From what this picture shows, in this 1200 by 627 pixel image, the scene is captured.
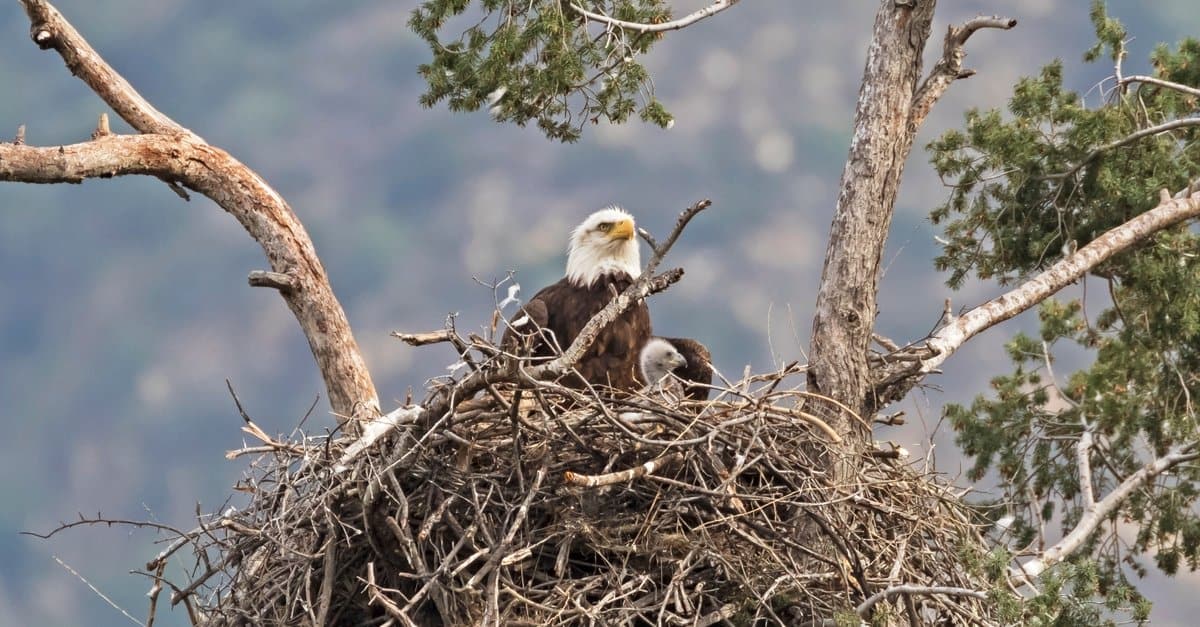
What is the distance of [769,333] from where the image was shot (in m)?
6.84

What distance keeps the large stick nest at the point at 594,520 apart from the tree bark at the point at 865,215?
25cm

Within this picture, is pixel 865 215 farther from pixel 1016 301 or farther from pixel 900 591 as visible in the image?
pixel 900 591

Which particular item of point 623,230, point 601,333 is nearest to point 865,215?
point 601,333

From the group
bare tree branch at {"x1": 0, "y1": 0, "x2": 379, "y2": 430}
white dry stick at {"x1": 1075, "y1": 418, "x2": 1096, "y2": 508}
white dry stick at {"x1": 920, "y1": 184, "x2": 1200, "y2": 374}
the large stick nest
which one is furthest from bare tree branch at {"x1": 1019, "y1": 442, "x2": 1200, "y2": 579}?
bare tree branch at {"x1": 0, "y1": 0, "x2": 379, "y2": 430}

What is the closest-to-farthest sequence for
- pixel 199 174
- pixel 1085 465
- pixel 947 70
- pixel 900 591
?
pixel 900 591
pixel 947 70
pixel 199 174
pixel 1085 465

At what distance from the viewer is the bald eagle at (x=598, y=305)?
7.49 metres

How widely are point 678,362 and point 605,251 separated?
953mm

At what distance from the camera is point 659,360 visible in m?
7.46

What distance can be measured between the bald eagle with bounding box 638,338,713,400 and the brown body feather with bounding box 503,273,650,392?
71mm

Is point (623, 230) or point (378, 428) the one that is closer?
point (378, 428)

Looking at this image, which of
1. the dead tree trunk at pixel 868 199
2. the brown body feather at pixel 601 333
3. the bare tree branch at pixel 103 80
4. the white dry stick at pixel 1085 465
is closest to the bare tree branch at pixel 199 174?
the bare tree branch at pixel 103 80

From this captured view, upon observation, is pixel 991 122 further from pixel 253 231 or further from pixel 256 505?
pixel 256 505

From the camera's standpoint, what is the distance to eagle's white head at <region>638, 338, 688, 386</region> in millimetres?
7426

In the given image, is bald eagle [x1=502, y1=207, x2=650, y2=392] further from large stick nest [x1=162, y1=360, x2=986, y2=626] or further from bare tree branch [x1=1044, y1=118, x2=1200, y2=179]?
bare tree branch [x1=1044, y1=118, x2=1200, y2=179]
